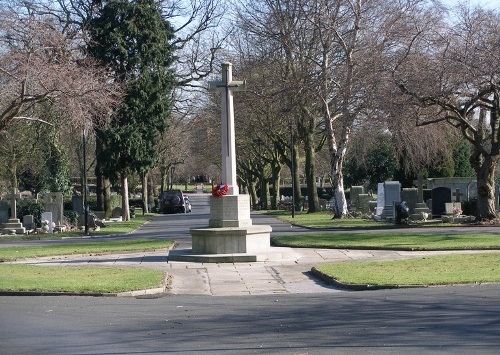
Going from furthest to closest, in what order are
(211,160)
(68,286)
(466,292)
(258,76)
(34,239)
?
(211,160)
(258,76)
(34,239)
(68,286)
(466,292)

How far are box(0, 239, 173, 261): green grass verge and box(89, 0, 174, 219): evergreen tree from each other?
1829 cm

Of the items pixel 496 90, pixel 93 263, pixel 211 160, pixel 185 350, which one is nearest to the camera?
pixel 185 350

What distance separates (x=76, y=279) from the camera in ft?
63.6

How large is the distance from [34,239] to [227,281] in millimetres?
20467

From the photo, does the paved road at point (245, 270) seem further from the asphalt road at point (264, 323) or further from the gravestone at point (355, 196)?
the gravestone at point (355, 196)

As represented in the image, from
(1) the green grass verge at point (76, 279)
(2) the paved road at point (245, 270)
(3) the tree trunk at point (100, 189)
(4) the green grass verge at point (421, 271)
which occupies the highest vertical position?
(3) the tree trunk at point (100, 189)

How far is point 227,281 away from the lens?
19750mm

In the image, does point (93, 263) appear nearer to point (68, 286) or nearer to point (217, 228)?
point (217, 228)

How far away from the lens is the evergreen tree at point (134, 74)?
48.4m

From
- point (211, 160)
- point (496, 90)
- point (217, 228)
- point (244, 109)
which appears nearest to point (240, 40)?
Answer: point (244, 109)

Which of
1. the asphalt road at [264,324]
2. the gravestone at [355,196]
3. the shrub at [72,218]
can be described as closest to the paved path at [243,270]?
the asphalt road at [264,324]

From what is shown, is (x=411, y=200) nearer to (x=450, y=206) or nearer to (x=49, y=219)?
(x=450, y=206)

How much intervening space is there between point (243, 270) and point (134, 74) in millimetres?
29669

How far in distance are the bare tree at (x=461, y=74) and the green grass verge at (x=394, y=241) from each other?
19.6 feet
